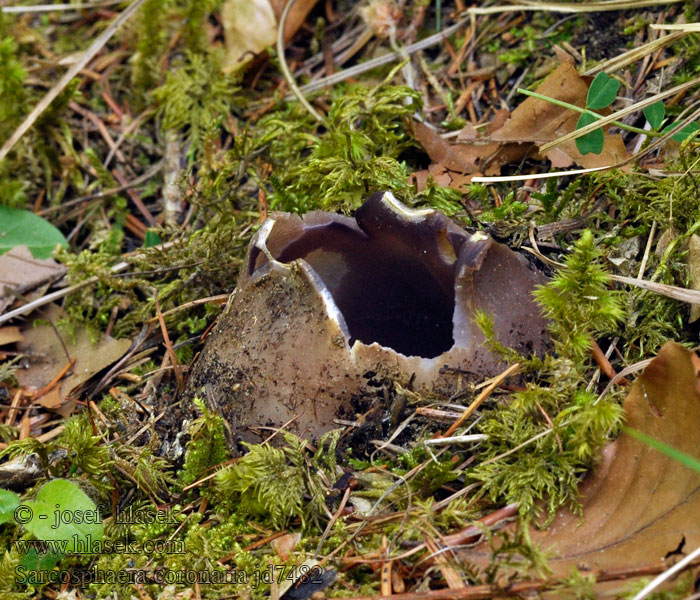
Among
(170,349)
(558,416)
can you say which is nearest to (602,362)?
(558,416)

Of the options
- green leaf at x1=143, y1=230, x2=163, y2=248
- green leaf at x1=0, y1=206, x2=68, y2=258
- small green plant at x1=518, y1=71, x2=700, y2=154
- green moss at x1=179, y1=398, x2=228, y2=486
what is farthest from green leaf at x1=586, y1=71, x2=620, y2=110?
green leaf at x1=0, y1=206, x2=68, y2=258

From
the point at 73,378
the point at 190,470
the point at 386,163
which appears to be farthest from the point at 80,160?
the point at 190,470

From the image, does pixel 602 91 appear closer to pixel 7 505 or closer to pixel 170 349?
pixel 170 349

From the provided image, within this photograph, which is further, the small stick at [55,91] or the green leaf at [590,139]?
the small stick at [55,91]

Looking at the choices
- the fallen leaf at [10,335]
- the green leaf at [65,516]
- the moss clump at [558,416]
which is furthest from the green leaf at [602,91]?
the fallen leaf at [10,335]

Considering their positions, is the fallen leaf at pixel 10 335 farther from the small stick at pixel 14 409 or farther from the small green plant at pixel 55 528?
the small green plant at pixel 55 528
